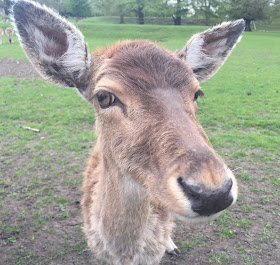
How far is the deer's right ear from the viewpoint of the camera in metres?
3.22

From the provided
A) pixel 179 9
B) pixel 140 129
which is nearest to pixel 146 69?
pixel 140 129

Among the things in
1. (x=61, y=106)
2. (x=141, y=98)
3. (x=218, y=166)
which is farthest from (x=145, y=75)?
(x=61, y=106)

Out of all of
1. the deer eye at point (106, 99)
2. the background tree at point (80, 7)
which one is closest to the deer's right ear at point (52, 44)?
the deer eye at point (106, 99)

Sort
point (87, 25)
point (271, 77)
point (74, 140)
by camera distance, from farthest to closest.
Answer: point (87, 25), point (271, 77), point (74, 140)

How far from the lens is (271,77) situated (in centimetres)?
1766

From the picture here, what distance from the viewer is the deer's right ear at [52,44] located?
10.6 ft

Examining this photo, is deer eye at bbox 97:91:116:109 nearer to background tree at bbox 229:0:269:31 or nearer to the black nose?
the black nose

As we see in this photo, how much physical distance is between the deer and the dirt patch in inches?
628

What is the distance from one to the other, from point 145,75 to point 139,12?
70.2m

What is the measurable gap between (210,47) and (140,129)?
7.10 feet

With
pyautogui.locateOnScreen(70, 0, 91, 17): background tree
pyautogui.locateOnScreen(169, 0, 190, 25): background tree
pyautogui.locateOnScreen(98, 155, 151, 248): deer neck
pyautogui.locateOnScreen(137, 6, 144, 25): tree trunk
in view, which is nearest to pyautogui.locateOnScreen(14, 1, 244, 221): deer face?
pyautogui.locateOnScreen(98, 155, 151, 248): deer neck

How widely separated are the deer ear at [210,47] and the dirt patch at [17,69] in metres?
16.1

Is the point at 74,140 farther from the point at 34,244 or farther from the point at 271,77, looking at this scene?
the point at 271,77

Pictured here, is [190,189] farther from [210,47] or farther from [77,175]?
[77,175]
